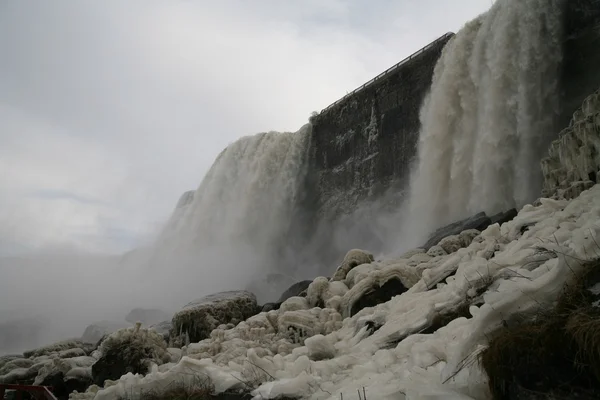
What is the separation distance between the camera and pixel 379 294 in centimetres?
895

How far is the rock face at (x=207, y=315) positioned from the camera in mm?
13078

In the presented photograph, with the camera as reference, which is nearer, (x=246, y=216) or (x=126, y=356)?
(x=126, y=356)

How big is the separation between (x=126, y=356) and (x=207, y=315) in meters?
4.40

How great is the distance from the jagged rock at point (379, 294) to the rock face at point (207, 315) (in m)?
5.56

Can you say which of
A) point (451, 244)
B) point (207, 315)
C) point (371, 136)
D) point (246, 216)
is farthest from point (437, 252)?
point (246, 216)

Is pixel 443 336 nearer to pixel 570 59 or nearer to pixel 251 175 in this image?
pixel 570 59

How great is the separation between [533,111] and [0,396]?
56.8 feet

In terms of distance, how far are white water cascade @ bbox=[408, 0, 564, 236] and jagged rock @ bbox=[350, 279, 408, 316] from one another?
971cm

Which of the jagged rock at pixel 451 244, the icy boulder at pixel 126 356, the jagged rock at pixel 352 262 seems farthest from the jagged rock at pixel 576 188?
the icy boulder at pixel 126 356

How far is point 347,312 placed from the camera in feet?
29.6

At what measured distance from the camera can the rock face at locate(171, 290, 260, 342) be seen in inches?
515

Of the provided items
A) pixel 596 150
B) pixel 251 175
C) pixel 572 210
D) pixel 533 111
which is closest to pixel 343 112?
pixel 251 175

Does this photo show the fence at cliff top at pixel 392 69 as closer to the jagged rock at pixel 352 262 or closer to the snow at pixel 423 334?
the jagged rock at pixel 352 262

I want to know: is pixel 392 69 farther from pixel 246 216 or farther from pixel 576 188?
pixel 576 188
